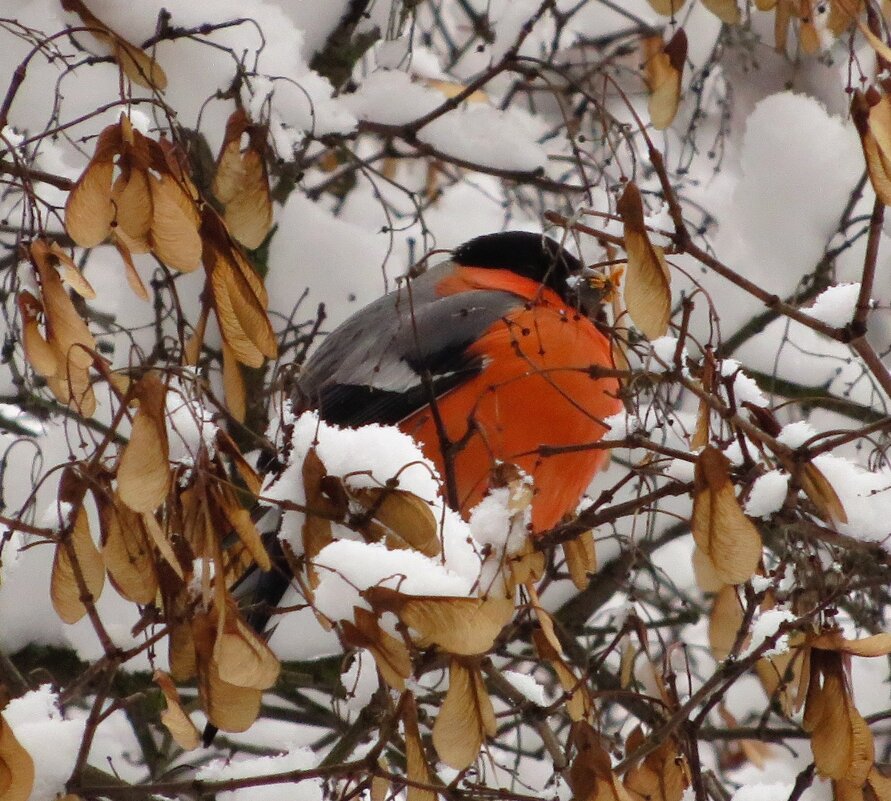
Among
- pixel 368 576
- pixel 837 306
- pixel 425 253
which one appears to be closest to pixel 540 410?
pixel 425 253

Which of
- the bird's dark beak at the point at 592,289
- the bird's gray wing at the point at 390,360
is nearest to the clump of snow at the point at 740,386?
the bird's dark beak at the point at 592,289

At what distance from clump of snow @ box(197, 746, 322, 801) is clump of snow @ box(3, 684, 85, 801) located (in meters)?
0.18

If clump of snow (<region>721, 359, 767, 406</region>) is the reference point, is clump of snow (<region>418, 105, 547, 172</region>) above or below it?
above

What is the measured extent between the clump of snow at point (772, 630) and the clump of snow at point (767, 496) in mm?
130

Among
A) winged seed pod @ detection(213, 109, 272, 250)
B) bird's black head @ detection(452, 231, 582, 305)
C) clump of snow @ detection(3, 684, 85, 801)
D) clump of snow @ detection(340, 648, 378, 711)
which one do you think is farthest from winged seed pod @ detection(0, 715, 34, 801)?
bird's black head @ detection(452, 231, 582, 305)

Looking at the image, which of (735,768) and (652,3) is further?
(735,768)

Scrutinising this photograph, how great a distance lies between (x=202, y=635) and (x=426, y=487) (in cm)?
27

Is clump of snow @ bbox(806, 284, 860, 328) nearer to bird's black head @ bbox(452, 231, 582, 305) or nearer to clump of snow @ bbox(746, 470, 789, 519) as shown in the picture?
clump of snow @ bbox(746, 470, 789, 519)

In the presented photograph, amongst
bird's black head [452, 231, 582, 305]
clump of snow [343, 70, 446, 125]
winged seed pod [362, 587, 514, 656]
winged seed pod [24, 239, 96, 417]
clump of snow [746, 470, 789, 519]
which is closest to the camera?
winged seed pod [362, 587, 514, 656]

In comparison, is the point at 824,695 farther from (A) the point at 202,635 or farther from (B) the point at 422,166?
(B) the point at 422,166

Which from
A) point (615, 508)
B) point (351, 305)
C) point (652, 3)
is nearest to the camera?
point (615, 508)

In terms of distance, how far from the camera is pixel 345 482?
4.25 ft

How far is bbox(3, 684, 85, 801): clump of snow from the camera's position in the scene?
1352mm

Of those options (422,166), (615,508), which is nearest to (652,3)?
(615,508)
